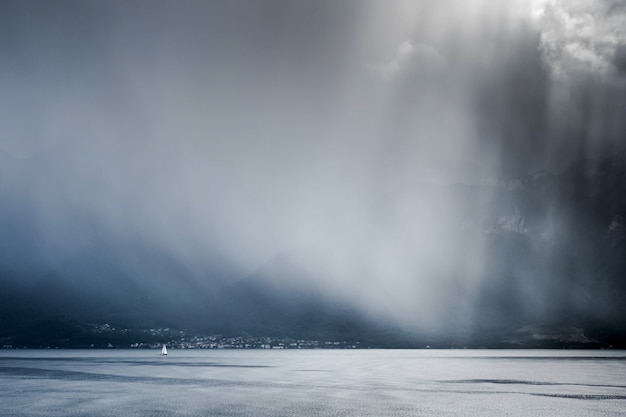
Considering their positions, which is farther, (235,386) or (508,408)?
(235,386)

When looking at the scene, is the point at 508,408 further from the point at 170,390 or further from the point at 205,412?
the point at 170,390

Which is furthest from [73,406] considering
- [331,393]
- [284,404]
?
→ [331,393]

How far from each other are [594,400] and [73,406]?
225 ft

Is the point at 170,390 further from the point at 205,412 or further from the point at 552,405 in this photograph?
the point at 552,405

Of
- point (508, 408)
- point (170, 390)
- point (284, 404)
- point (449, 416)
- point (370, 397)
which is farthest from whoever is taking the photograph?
point (170, 390)

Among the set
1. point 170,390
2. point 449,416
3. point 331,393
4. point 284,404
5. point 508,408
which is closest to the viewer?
point 449,416

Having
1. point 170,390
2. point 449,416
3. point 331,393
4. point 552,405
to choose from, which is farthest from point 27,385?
point 552,405

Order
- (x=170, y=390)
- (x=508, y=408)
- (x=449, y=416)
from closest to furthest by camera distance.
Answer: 1. (x=449, y=416)
2. (x=508, y=408)
3. (x=170, y=390)

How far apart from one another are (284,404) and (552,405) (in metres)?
34.3

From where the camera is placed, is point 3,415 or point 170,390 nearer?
point 3,415

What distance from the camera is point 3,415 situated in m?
65.9

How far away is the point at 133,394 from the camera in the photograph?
91.3m

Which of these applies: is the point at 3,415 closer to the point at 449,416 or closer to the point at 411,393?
the point at 449,416

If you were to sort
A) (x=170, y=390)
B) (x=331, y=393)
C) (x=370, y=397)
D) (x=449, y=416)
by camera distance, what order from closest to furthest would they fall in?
(x=449, y=416) < (x=370, y=397) < (x=331, y=393) < (x=170, y=390)
